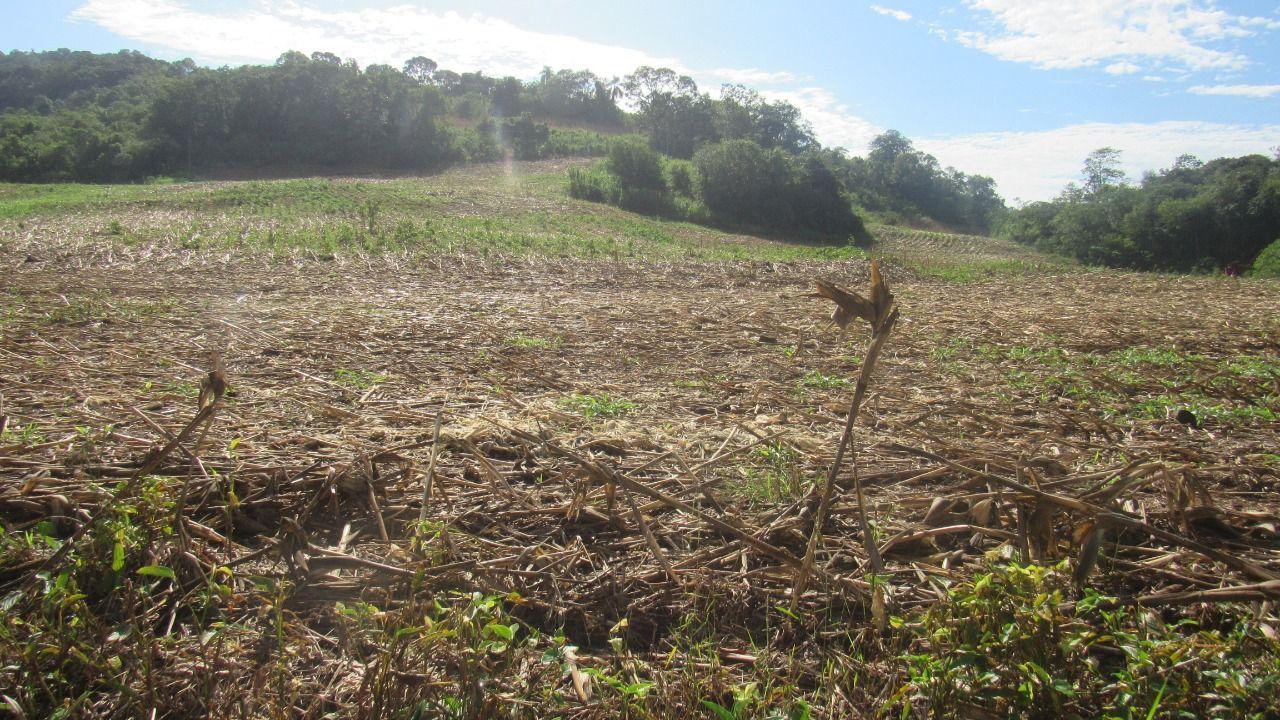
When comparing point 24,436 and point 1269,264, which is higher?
point 1269,264

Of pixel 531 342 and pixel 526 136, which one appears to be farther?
pixel 526 136

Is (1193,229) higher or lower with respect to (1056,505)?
higher

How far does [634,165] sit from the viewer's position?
125 feet

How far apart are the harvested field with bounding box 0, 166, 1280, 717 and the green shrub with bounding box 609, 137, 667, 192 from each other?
34.6m

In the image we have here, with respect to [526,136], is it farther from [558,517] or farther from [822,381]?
[558,517]

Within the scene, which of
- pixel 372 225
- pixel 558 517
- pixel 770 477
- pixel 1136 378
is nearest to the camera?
pixel 558 517

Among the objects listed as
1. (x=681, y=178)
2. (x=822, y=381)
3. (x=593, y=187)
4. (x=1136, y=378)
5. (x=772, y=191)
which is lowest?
(x=822, y=381)

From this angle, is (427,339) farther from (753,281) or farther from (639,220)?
(639,220)

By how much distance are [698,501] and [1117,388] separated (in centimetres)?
410

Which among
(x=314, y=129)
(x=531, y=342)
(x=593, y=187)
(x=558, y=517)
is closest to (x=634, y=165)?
(x=593, y=187)

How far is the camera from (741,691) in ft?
5.87

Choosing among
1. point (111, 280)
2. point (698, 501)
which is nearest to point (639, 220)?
point (111, 280)

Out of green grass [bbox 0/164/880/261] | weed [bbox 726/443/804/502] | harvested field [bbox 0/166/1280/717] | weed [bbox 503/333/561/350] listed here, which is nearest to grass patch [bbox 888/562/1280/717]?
harvested field [bbox 0/166/1280/717]

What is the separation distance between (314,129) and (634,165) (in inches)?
858
